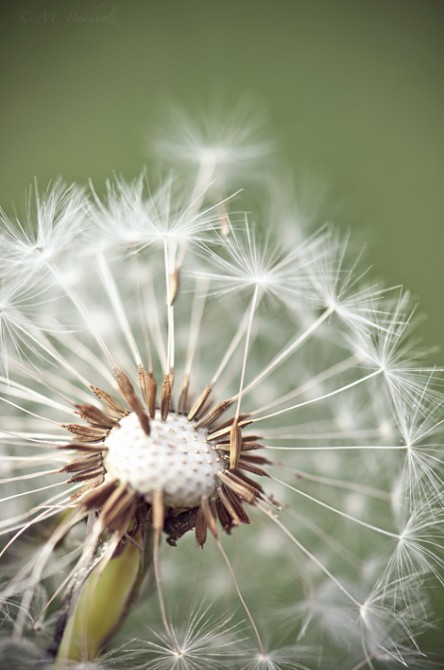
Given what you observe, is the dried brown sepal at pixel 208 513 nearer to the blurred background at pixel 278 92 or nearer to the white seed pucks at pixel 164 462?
the white seed pucks at pixel 164 462

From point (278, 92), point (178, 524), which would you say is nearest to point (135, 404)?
point (178, 524)

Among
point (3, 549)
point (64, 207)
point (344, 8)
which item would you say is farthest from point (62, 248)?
point (344, 8)

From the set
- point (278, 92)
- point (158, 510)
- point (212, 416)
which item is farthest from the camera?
point (278, 92)

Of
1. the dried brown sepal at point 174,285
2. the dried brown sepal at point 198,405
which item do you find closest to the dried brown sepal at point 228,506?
the dried brown sepal at point 198,405

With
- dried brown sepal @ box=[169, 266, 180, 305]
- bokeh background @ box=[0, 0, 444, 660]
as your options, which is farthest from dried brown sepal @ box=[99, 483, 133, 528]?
bokeh background @ box=[0, 0, 444, 660]

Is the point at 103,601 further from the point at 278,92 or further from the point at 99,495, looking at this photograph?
the point at 278,92

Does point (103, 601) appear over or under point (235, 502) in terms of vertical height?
under
